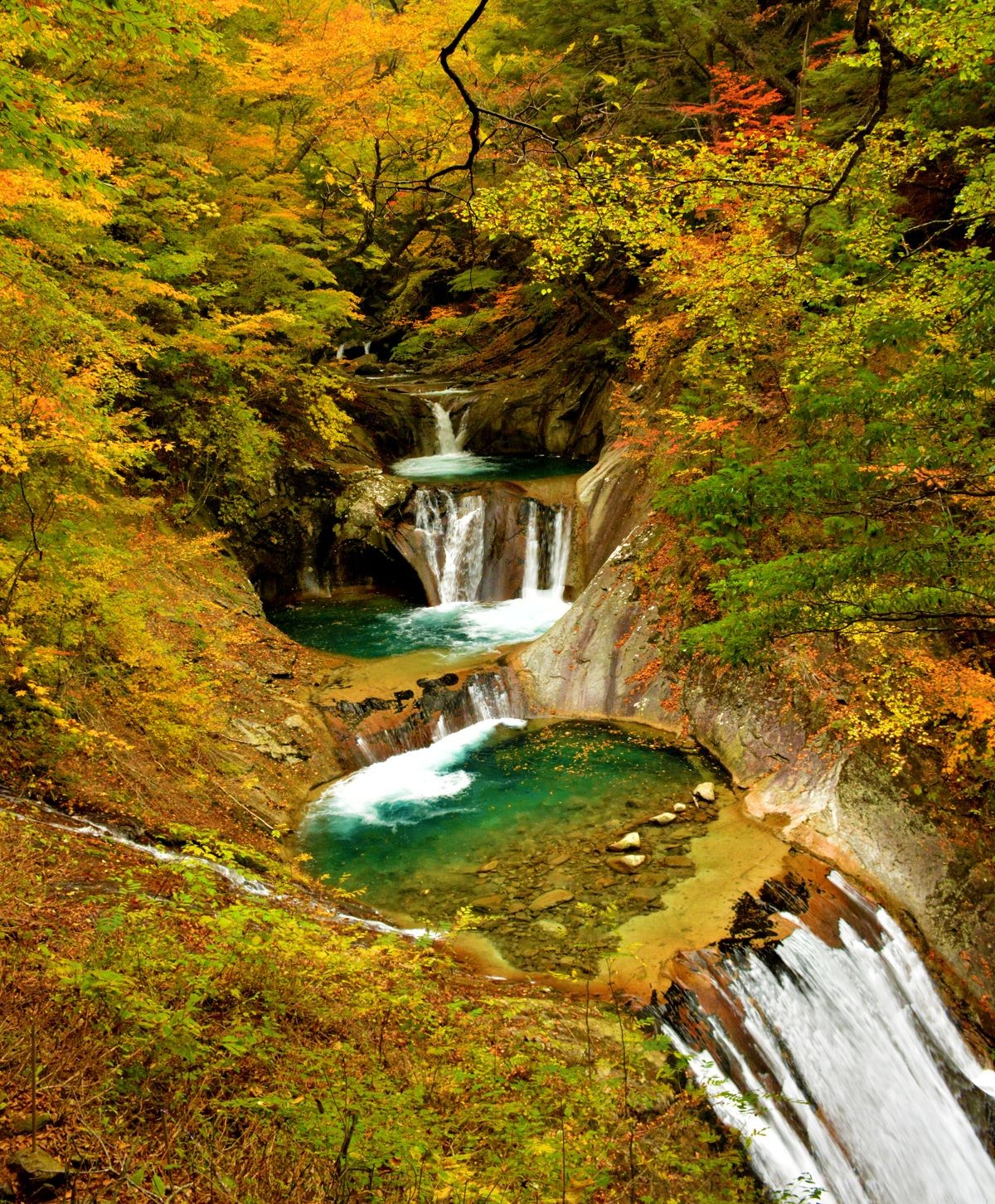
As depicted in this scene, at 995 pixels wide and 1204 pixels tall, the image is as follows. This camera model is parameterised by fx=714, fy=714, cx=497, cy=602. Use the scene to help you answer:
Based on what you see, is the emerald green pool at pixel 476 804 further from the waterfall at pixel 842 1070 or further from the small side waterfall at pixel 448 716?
the waterfall at pixel 842 1070

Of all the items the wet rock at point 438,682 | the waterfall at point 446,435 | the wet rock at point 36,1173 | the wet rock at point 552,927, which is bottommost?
the wet rock at point 552,927

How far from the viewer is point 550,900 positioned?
724cm

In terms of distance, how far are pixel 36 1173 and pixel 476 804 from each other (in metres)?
7.30

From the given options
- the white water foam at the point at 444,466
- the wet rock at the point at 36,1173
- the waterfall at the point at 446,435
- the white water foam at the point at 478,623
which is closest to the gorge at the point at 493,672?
the wet rock at the point at 36,1173

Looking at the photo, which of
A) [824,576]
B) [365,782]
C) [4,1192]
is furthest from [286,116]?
[4,1192]

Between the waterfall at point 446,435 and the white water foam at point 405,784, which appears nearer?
the white water foam at point 405,784

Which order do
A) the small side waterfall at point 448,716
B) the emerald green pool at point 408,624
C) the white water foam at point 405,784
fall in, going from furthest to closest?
the emerald green pool at point 408,624 → the small side waterfall at point 448,716 → the white water foam at point 405,784

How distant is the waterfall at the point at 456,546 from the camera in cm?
1625

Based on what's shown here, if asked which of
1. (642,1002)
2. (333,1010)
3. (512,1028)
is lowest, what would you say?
(642,1002)

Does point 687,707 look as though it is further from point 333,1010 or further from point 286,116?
point 286,116

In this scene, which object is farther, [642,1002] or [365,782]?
[365,782]

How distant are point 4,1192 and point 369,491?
15.4 metres

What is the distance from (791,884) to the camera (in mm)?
7227

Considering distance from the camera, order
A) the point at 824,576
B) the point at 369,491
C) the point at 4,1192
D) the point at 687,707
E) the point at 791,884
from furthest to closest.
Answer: the point at 369,491, the point at 687,707, the point at 791,884, the point at 824,576, the point at 4,1192
